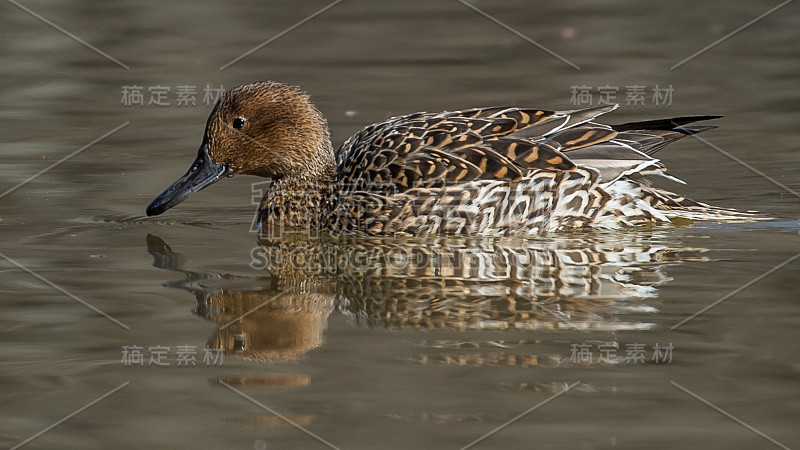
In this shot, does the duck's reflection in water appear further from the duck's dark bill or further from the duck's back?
the duck's dark bill

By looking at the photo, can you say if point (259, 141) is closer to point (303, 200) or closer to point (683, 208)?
point (303, 200)

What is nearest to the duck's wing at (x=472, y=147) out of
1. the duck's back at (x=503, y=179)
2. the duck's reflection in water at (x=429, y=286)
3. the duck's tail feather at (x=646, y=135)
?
the duck's back at (x=503, y=179)

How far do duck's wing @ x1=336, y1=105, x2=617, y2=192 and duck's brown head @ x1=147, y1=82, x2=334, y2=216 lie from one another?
0.46m

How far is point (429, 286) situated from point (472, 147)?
5.38ft

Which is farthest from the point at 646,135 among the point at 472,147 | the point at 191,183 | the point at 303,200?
the point at 191,183

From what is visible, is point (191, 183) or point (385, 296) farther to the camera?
point (191, 183)

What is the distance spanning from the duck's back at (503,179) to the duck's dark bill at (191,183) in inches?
35.7

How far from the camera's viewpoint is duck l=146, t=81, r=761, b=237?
7.96 meters

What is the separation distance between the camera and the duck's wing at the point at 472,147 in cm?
797

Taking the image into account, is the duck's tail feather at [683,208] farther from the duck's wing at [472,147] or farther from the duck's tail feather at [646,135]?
the duck's wing at [472,147]

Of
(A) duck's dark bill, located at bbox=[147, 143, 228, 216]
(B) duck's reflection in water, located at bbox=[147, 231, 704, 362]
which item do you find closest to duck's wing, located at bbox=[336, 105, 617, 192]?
(B) duck's reflection in water, located at bbox=[147, 231, 704, 362]

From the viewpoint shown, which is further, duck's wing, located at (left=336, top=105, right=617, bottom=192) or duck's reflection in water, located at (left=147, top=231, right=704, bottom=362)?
duck's wing, located at (left=336, top=105, right=617, bottom=192)

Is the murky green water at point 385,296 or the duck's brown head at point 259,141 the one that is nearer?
the murky green water at point 385,296

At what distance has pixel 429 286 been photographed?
666 cm
